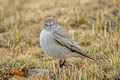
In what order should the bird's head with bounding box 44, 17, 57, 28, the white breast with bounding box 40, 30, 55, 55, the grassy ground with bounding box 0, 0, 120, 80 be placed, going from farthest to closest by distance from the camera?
the bird's head with bounding box 44, 17, 57, 28 < the white breast with bounding box 40, 30, 55, 55 < the grassy ground with bounding box 0, 0, 120, 80

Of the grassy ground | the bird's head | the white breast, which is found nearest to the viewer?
the grassy ground

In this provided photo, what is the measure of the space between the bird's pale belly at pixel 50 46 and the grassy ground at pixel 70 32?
270 mm

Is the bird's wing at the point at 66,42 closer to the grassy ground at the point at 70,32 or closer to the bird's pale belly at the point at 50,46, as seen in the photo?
the bird's pale belly at the point at 50,46

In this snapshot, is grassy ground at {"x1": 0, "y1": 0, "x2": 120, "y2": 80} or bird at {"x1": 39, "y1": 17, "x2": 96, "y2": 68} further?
bird at {"x1": 39, "y1": 17, "x2": 96, "y2": 68}

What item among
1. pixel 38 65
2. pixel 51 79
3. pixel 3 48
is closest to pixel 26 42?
pixel 3 48

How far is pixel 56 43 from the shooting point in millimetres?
6500

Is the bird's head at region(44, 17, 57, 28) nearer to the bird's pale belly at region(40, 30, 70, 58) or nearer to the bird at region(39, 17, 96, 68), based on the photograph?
the bird at region(39, 17, 96, 68)

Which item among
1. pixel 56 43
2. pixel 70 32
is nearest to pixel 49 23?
pixel 56 43

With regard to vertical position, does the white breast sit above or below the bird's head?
below

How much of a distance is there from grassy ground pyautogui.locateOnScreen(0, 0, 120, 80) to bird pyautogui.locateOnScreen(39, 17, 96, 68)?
262 millimetres

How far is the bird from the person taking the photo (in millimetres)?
6344

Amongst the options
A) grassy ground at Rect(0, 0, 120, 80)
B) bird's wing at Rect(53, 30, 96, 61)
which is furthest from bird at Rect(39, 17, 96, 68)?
grassy ground at Rect(0, 0, 120, 80)

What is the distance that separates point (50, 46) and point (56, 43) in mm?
203

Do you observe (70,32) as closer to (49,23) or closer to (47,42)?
(49,23)
